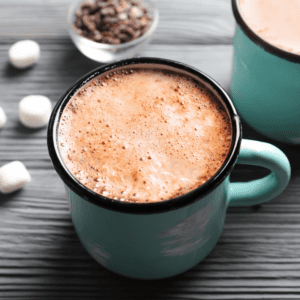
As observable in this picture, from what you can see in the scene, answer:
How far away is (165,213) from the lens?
576 millimetres

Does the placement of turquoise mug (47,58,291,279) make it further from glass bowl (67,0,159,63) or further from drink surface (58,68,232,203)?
glass bowl (67,0,159,63)

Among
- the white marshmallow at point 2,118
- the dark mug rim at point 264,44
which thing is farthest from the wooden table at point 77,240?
the dark mug rim at point 264,44

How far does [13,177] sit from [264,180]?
18.0 inches

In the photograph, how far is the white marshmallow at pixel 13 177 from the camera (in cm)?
83

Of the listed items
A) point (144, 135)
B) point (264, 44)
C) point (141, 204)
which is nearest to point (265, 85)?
point (264, 44)

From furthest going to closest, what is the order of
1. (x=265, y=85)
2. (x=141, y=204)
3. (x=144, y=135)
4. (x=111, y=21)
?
(x=111, y=21), (x=265, y=85), (x=144, y=135), (x=141, y=204)

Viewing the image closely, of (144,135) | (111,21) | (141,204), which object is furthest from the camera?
(111,21)

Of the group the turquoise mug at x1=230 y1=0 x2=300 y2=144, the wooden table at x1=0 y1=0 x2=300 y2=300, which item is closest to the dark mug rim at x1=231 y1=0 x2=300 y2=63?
the turquoise mug at x1=230 y1=0 x2=300 y2=144

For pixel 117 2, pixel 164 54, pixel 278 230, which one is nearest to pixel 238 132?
pixel 278 230

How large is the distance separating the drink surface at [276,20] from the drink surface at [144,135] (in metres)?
0.17

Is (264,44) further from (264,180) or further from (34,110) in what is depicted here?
(34,110)

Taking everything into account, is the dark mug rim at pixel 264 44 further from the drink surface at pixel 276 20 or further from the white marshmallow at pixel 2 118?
the white marshmallow at pixel 2 118

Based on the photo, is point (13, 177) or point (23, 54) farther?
point (23, 54)

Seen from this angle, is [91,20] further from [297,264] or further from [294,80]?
[297,264]
